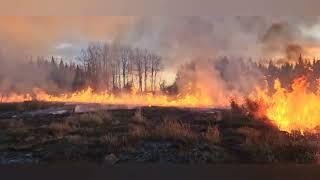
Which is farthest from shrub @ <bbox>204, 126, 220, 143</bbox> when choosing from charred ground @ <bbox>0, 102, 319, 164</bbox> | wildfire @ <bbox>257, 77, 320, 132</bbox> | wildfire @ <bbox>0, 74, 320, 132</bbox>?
wildfire @ <bbox>257, 77, 320, 132</bbox>

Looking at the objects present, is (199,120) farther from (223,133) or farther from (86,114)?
(86,114)

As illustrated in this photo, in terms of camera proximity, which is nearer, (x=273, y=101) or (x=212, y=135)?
(x=212, y=135)

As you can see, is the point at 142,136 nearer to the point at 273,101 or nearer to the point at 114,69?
the point at 114,69

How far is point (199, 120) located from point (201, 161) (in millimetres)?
296

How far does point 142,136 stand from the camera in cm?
344

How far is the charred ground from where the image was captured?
11.1 feet

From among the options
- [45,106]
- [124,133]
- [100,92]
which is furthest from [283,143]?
[45,106]

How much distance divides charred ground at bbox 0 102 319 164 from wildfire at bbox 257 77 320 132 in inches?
2.8

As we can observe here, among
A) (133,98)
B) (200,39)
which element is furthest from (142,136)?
(200,39)

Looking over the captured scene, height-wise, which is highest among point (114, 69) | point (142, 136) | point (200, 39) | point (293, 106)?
point (200, 39)

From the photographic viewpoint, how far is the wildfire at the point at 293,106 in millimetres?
3531

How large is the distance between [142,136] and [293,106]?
1.09m

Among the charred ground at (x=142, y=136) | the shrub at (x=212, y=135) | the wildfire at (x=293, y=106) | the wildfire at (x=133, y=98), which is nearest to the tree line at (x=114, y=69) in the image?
the wildfire at (x=133, y=98)

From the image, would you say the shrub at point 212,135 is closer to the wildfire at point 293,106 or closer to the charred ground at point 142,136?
the charred ground at point 142,136
